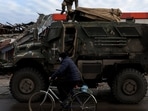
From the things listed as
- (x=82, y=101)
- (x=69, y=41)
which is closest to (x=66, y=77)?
(x=82, y=101)

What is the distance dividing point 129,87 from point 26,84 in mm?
3233

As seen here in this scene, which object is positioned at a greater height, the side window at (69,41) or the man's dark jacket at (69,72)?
the side window at (69,41)

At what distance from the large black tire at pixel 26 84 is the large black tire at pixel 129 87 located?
7.68 feet

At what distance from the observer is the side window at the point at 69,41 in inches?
515

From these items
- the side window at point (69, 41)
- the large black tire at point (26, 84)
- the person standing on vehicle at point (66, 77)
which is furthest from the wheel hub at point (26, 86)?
the person standing on vehicle at point (66, 77)

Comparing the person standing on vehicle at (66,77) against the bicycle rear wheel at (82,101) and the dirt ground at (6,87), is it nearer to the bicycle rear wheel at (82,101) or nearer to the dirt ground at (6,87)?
the bicycle rear wheel at (82,101)

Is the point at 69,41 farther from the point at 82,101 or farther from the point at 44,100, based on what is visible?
the point at 82,101

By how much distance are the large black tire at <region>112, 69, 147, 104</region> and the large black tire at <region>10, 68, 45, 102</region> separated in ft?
7.68

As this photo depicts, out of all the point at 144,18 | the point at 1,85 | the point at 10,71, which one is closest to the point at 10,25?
the point at 144,18

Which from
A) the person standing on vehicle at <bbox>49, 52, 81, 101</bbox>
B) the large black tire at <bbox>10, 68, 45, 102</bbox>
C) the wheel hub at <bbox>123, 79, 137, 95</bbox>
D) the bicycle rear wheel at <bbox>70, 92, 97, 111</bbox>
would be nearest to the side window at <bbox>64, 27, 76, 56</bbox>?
the large black tire at <bbox>10, 68, 45, 102</bbox>

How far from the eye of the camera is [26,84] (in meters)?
13.0

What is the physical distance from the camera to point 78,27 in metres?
13.1

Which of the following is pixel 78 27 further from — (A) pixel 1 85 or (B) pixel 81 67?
(A) pixel 1 85

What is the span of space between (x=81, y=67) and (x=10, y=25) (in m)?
19.6
